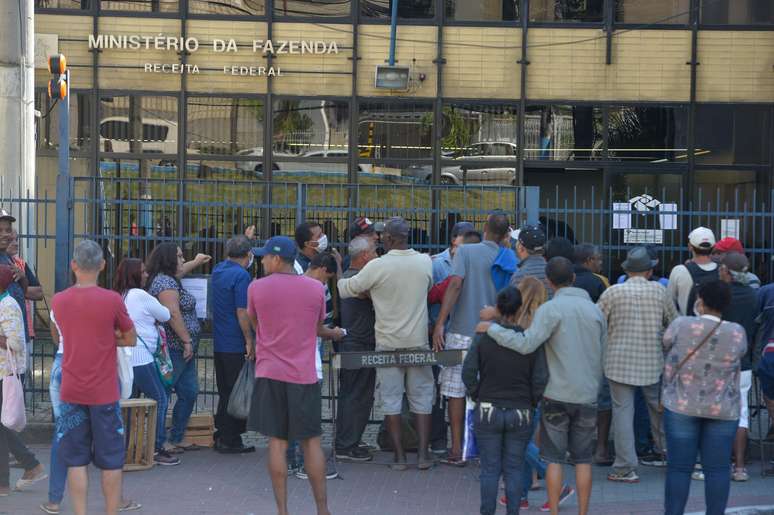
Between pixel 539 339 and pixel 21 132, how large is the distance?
655 cm

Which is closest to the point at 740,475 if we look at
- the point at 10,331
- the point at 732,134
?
the point at 10,331

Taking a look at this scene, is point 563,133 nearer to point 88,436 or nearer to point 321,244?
point 321,244

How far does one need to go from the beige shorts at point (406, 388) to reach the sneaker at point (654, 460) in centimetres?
189

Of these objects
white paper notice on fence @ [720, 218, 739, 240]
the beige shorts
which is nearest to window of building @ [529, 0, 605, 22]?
white paper notice on fence @ [720, 218, 739, 240]

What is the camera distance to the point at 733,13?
16141 millimetres

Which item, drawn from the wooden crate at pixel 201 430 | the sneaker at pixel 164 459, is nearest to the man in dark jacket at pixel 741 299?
the wooden crate at pixel 201 430

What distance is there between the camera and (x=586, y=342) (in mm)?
7238

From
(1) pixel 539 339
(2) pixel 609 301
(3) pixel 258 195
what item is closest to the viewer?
(1) pixel 539 339

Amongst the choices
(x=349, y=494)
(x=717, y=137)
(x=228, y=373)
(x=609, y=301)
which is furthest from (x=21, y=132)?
(x=717, y=137)

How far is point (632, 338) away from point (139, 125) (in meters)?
9.85

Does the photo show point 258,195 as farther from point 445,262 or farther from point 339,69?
point 445,262

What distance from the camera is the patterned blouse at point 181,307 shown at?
8953mm

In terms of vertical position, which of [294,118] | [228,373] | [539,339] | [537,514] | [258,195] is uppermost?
[294,118]

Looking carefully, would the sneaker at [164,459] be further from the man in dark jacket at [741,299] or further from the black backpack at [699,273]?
the man in dark jacket at [741,299]
